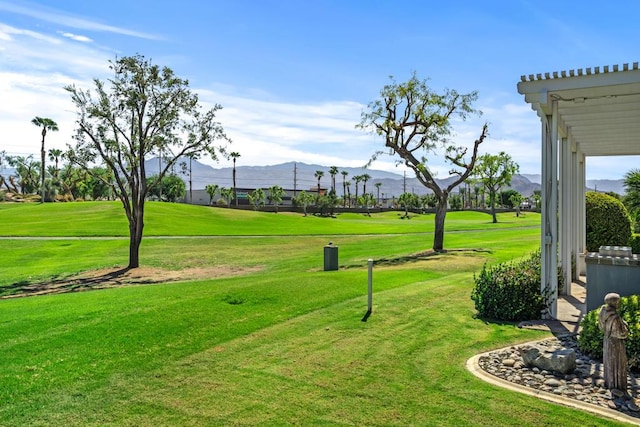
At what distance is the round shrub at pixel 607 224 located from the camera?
54.5 feet

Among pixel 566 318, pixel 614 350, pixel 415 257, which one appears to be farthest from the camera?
pixel 415 257

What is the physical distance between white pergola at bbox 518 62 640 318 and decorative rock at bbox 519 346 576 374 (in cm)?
294

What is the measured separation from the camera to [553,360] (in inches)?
249

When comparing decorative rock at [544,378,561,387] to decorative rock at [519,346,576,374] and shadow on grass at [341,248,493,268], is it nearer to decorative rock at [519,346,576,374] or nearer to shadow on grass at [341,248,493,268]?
decorative rock at [519,346,576,374]

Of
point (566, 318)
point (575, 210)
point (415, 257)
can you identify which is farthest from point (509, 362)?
point (415, 257)

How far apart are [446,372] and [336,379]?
4.79ft

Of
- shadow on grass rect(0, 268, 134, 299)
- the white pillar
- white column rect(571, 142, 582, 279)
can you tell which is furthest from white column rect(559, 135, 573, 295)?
shadow on grass rect(0, 268, 134, 299)

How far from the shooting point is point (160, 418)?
511 centimetres

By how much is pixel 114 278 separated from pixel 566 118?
15763 millimetres

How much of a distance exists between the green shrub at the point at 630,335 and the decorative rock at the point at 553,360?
2.10ft

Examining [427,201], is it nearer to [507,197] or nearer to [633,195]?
[507,197]

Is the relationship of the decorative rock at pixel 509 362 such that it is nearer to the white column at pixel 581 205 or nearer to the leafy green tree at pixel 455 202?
the white column at pixel 581 205

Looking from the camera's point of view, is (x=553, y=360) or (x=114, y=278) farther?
(x=114, y=278)

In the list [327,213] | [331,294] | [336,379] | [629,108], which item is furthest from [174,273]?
[327,213]
